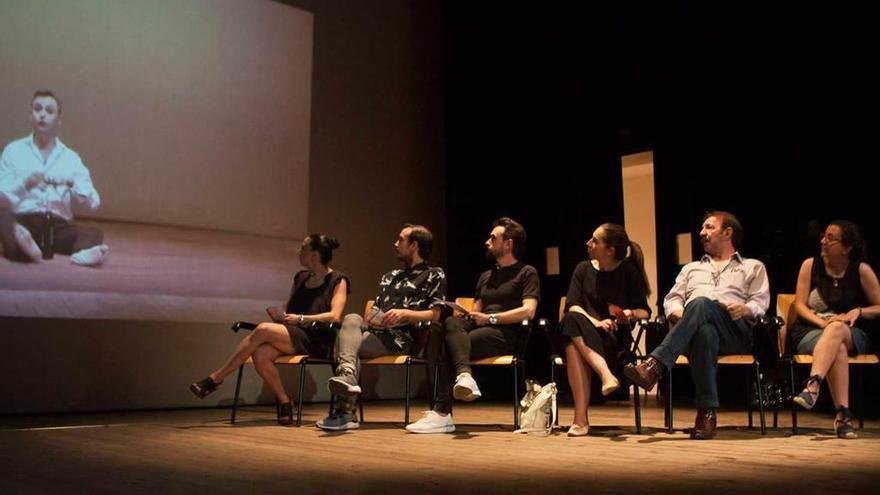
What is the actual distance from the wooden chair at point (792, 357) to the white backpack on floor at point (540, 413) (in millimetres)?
1051

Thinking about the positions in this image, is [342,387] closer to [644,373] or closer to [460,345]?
[460,345]

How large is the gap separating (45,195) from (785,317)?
4203mm

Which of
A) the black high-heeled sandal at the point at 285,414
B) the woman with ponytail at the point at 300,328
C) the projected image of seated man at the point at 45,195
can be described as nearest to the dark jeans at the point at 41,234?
the projected image of seated man at the point at 45,195

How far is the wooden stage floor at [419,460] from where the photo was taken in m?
2.38

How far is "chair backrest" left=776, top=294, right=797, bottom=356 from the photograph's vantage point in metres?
4.14

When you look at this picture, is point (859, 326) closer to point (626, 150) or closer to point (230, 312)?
point (626, 150)

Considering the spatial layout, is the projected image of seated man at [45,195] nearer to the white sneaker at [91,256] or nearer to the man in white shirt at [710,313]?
the white sneaker at [91,256]

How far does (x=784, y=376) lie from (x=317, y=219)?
12.2 feet

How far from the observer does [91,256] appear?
209 inches

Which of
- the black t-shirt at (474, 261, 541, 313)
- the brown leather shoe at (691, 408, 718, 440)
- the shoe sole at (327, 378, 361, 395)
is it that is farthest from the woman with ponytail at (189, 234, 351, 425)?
the brown leather shoe at (691, 408, 718, 440)

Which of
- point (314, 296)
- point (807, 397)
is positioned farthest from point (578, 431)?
point (314, 296)

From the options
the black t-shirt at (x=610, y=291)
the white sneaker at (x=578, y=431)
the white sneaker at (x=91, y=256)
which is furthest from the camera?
the white sneaker at (x=91, y=256)

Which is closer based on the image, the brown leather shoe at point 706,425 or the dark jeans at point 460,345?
the brown leather shoe at point 706,425

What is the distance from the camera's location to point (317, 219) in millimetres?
6574
